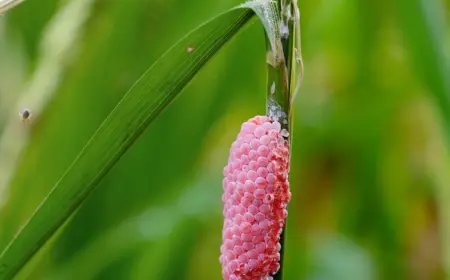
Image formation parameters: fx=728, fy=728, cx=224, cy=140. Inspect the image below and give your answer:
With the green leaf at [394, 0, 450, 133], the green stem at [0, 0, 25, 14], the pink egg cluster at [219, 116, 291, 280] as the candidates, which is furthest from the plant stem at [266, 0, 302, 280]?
the green leaf at [394, 0, 450, 133]

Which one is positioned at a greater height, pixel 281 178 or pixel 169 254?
pixel 169 254

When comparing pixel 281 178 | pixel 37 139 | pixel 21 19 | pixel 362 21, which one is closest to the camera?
pixel 281 178

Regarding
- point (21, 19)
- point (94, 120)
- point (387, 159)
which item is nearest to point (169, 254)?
point (94, 120)

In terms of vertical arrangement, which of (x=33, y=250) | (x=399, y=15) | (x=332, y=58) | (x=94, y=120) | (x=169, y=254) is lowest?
(x=33, y=250)

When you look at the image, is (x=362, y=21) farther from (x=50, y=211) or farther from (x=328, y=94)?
(x=50, y=211)

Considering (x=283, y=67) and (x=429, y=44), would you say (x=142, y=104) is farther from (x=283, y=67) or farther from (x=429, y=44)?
(x=429, y=44)

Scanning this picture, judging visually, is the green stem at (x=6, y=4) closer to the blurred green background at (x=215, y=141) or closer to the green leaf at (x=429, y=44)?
the blurred green background at (x=215, y=141)

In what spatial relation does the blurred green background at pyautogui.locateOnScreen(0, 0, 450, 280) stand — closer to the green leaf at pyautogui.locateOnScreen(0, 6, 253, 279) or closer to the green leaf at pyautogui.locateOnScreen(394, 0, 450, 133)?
the green leaf at pyautogui.locateOnScreen(394, 0, 450, 133)

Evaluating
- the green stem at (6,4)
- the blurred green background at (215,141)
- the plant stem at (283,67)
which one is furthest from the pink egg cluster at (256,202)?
the blurred green background at (215,141)

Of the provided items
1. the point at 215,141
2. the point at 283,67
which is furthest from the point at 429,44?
the point at 283,67
